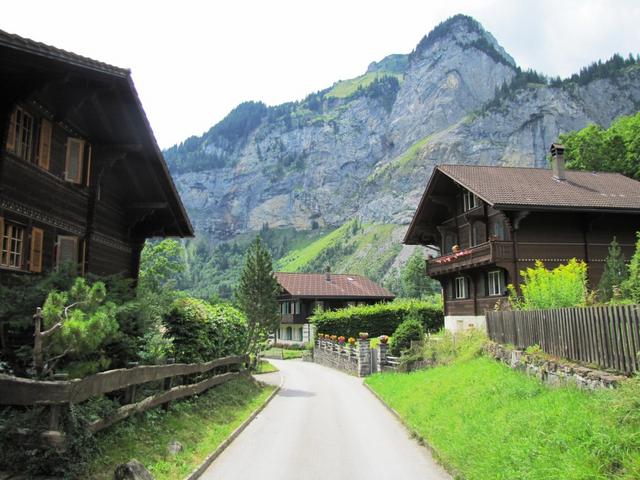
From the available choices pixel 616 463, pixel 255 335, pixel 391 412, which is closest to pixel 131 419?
pixel 616 463

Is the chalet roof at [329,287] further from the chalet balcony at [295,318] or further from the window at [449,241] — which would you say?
the window at [449,241]

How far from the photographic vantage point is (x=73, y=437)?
7215 millimetres

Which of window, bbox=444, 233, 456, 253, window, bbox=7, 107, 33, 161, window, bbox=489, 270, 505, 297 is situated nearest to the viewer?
window, bbox=7, 107, 33, 161

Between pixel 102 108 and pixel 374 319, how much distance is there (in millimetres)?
37645

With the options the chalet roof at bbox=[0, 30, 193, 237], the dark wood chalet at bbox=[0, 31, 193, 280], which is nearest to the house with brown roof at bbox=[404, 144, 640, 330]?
the chalet roof at bbox=[0, 30, 193, 237]

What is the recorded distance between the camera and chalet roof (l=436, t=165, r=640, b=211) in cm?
2934

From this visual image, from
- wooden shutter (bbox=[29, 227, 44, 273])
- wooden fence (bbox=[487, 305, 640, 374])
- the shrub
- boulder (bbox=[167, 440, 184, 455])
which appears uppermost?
wooden shutter (bbox=[29, 227, 44, 273])

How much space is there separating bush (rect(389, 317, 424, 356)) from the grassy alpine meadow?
41.2 feet

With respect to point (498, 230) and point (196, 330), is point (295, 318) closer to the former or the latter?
point (498, 230)

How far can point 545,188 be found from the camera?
31875 mm

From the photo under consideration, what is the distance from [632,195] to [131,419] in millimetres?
31877

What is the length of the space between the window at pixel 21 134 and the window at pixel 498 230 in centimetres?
2484

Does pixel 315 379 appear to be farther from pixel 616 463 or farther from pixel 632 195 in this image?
pixel 616 463

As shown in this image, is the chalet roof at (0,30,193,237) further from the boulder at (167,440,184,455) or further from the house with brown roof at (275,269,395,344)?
the house with brown roof at (275,269,395,344)
